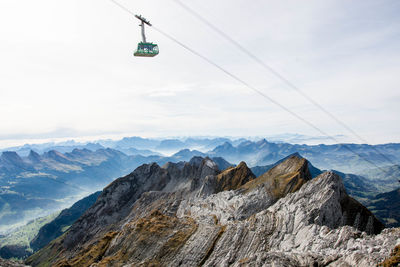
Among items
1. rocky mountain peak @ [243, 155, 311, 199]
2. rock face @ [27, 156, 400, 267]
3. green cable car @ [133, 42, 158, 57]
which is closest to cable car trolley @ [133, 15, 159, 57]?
green cable car @ [133, 42, 158, 57]

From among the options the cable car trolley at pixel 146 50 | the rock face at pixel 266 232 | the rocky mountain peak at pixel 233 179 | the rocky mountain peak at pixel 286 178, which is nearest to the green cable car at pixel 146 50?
the cable car trolley at pixel 146 50

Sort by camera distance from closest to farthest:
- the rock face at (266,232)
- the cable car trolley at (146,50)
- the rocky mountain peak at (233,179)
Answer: the rock face at (266,232), the cable car trolley at (146,50), the rocky mountain peak at (233,179)

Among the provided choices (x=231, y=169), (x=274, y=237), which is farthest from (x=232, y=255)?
(x=231, y=169)

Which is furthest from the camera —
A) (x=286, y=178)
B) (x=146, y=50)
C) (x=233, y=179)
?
(x=233, y=179)

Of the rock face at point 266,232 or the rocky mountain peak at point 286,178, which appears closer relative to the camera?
the rock face at point 266,232

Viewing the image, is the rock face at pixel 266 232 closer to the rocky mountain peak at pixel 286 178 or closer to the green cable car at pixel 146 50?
the rocky mountain peak at pixel 286 178

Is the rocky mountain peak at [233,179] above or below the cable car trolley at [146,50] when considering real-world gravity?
below

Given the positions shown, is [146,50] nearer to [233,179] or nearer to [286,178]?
[286,178]

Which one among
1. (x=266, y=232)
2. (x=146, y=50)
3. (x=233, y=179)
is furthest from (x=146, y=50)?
(x=233, y=179)

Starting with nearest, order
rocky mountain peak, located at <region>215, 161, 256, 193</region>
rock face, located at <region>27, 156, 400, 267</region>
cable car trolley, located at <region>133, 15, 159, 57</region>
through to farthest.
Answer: rock face, located at <region>27, 156, 400, 267</region> < cable car trolley, located at <region>133, 15, 159, 57</region> < rocky mountain peak, located at <region>215, 161, 256, 193</region>

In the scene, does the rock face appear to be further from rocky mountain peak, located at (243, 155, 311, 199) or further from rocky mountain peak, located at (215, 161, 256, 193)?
rocky mountain peak, located at (215, 161, 256, 193)

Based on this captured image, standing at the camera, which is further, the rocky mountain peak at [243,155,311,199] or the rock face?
the rocky mountain peak at [243,155,311,199]
